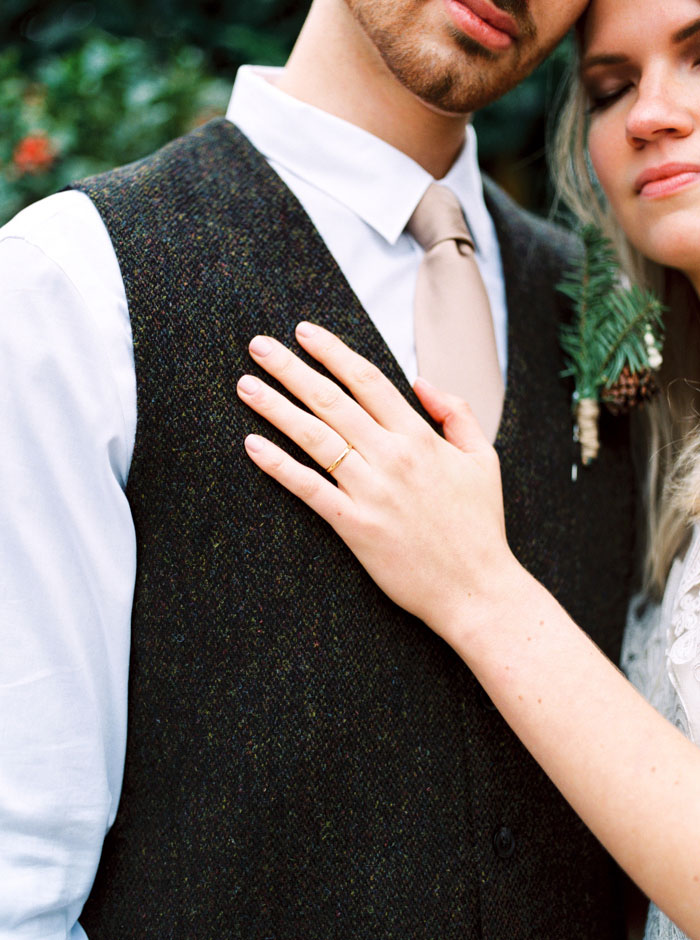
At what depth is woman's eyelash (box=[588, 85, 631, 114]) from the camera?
124 centimetres

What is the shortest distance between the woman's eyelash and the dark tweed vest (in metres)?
0.54

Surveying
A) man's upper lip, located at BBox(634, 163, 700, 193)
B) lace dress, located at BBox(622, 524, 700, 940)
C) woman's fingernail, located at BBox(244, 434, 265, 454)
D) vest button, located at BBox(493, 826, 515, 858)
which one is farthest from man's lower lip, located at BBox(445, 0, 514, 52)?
vest button, located at BBox(493, 826, 515, 858)

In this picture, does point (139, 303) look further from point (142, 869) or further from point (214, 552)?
point (142, 869)

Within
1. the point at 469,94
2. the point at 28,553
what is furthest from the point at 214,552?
the point at 469,94

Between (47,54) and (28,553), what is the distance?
2076 mm

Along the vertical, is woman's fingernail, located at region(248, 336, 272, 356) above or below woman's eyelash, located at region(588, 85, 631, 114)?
below

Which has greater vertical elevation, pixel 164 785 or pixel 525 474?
pixel 525 474

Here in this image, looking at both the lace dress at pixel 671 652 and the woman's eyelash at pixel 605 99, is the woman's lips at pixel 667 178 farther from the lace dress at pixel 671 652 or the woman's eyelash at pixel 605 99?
the lace dress at pixel 671 652

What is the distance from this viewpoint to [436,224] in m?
1.21

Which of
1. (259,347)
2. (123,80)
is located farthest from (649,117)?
(123,80)

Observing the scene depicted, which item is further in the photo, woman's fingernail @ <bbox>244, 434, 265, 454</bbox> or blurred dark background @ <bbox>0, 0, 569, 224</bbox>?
blurred dark background @ <bbox>0, 0, 569, 224</bbox>

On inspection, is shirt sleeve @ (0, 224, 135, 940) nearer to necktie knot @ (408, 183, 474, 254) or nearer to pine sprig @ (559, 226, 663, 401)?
necktie knot @ (408, 183, 474, 254)

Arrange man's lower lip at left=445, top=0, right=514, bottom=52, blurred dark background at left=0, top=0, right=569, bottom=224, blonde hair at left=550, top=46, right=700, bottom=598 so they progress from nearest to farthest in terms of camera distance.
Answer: man's lower lip at left=445, top=0, right=514, bottom=52, blonde hair at left=550, top=46, right=700, bottom=598, blurred dark background at left=0, top=0, right=569, bottom=224

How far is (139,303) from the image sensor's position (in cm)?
97
